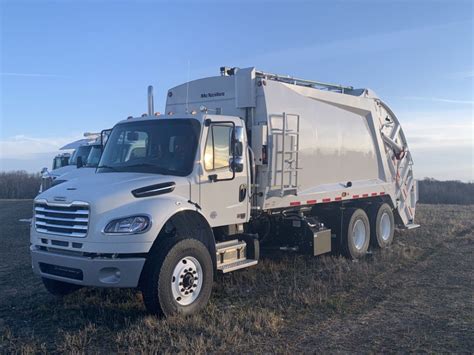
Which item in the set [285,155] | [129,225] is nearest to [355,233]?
[285,155]

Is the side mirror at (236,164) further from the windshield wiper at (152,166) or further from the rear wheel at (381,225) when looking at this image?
the rear wheel at (381,225)

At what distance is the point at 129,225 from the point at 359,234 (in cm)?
693

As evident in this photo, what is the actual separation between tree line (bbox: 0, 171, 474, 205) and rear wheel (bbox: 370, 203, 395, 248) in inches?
1080

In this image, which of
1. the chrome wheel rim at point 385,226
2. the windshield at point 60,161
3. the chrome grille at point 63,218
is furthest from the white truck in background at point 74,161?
the chrome wheel rim at point 385,226

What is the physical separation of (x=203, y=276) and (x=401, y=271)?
4476 millimetres

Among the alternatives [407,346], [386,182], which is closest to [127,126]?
[407,346]

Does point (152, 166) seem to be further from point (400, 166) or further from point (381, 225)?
point (400, 166)

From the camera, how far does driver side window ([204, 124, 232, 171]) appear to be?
25.1ft

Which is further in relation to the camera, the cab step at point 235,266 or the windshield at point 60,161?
the windshield at point 60,161

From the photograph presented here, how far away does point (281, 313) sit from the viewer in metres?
6.99

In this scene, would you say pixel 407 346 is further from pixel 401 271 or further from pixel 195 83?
pixel 195 83

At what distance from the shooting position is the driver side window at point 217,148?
7.66 meters

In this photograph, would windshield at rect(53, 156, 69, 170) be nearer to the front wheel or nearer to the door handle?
the door handle

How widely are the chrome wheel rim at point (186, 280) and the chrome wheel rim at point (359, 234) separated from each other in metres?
5.62
